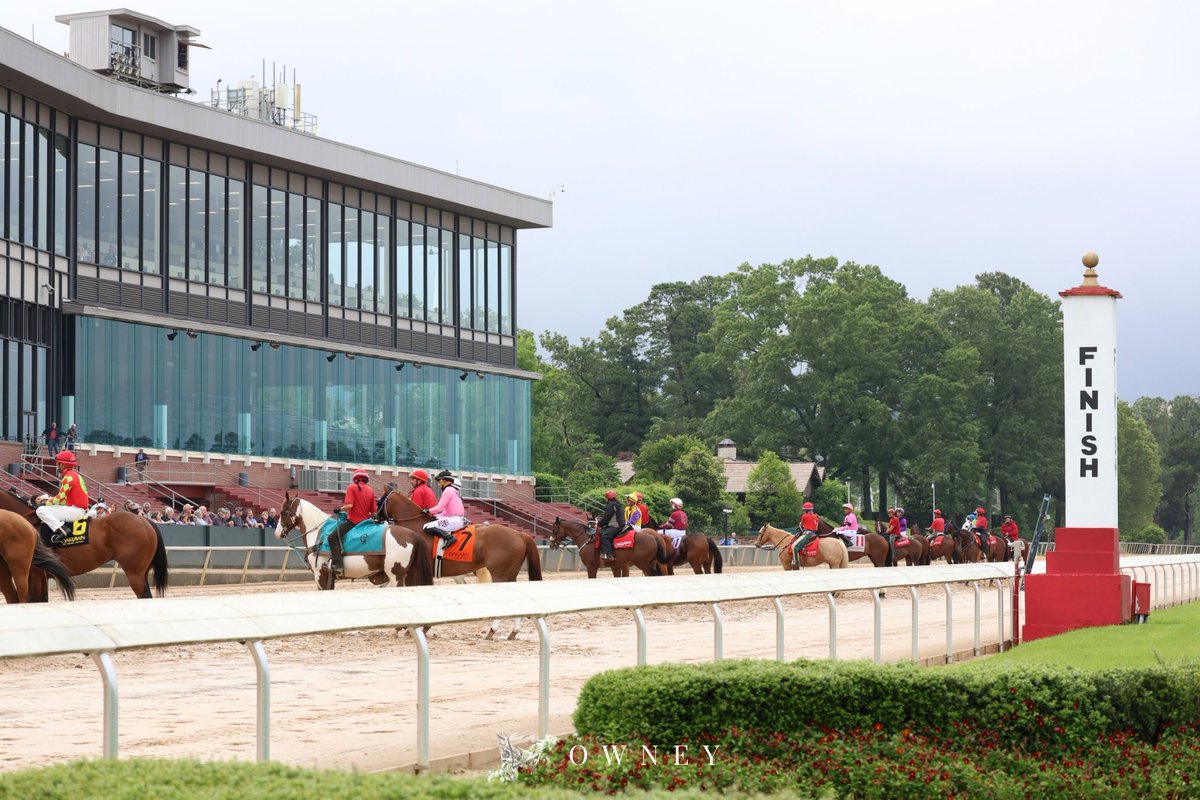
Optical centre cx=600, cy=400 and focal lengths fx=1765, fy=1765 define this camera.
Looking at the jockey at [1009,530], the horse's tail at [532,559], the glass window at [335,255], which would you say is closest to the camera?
the horse's tail at [532,559]

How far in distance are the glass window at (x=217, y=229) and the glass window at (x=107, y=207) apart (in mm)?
3818

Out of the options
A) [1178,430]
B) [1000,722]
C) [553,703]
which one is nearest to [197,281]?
[553,703]

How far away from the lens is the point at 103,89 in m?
44.2

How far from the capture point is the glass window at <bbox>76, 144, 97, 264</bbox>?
4478 centimetres

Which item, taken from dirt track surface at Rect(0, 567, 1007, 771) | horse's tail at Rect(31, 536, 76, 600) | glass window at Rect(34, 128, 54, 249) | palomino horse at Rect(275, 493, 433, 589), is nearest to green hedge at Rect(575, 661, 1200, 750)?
dirt track surface at Rect(0, 567, 1007, 771)

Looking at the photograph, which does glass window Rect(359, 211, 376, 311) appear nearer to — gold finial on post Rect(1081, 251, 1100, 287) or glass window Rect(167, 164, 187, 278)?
glass window Rect(167, 164, 187, 278)

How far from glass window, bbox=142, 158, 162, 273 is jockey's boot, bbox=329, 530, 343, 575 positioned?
26.6 metres

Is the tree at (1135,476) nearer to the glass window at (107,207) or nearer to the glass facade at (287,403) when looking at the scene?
the glass facade at (287,403)

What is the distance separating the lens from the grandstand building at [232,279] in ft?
142

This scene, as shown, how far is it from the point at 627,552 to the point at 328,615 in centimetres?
2063

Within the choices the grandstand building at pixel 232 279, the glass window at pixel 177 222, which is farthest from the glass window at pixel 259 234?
the glass window at pixel 177 222

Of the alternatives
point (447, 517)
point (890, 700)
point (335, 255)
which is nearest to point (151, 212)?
point (335, 255)

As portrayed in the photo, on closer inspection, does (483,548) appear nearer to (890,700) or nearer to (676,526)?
(676,526)

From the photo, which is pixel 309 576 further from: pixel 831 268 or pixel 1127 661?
pixel 831 268
